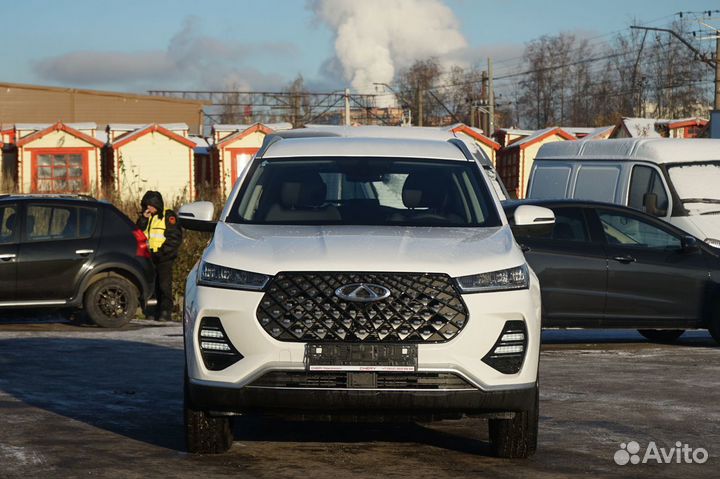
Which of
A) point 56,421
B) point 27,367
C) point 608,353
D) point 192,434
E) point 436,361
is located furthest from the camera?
point 608,353

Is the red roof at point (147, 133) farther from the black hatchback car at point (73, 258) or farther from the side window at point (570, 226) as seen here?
the side window at point (570, 226)

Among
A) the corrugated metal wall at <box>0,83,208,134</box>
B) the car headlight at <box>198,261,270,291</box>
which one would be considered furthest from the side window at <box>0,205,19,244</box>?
the corrugated metal wall at <box>0,83,208,134</box>

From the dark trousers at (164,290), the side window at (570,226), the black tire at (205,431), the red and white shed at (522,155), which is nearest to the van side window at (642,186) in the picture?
the side window at (570,226)

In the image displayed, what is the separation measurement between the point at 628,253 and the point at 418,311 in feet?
23.9

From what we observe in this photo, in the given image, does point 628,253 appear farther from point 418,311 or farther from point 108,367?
point 418,311

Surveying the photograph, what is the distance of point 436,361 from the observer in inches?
267

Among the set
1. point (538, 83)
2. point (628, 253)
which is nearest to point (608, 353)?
point (628, 253)

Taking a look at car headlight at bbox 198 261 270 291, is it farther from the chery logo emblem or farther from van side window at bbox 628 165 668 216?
van side window at bbox 628 165 668 216

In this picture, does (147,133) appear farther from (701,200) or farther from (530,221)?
(530,221)

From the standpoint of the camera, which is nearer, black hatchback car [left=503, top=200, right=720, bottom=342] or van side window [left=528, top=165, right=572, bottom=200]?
black hatchback car [left=503, top=200, right=720, bottom=342]

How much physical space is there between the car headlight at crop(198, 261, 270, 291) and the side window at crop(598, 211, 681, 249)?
756cm

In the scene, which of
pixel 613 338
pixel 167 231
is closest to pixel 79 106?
pixel 167 231

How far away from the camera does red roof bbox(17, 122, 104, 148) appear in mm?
62531

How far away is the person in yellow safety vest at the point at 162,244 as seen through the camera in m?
17.6
